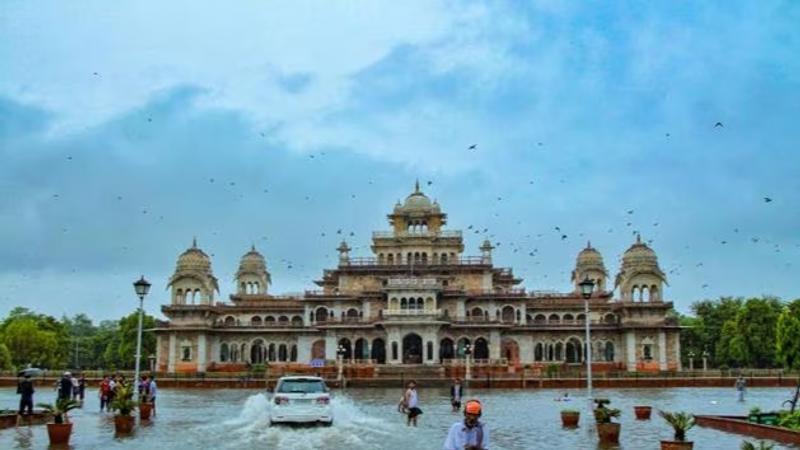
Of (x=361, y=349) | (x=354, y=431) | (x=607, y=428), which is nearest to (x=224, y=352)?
(x=361, y=349)

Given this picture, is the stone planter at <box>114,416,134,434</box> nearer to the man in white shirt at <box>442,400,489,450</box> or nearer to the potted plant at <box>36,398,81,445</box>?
the potted plant at <box>36,398,81,445</box>

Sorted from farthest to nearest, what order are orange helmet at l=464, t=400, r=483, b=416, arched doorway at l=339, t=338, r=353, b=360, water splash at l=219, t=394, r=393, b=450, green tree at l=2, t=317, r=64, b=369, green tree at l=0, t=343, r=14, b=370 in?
green tree at l=2, t=317, r=64, b=369, arched doorway at l=339, t=338, r=353, b=360, green tree at l=0, t=343, r=14, b=370, water splash at l=219, t=394, r=393, b=450, orange helmet at l=464, t=400, r=483, b=416

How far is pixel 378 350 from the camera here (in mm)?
78062

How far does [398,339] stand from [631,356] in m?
19.4

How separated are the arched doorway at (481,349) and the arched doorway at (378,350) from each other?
7.70 meters

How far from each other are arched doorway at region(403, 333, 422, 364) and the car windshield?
171 feet

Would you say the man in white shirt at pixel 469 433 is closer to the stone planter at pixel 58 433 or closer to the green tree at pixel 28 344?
the stone planter at pixel 58 433

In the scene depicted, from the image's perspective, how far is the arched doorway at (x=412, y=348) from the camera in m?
76.3

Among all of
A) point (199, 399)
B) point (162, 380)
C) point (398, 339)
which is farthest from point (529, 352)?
point (199, 399)

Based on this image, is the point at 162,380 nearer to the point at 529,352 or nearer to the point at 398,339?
the point at 398,339

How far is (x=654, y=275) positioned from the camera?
77.8m

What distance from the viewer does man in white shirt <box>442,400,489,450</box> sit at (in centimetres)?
1035

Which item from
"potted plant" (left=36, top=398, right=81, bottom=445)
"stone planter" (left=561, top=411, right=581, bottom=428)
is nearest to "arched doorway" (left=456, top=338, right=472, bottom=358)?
"stone planter" (left=561, top=411, right=581, bottom=428)

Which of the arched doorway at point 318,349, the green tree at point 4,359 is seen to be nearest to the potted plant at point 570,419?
the arched doorway at point 318,349
